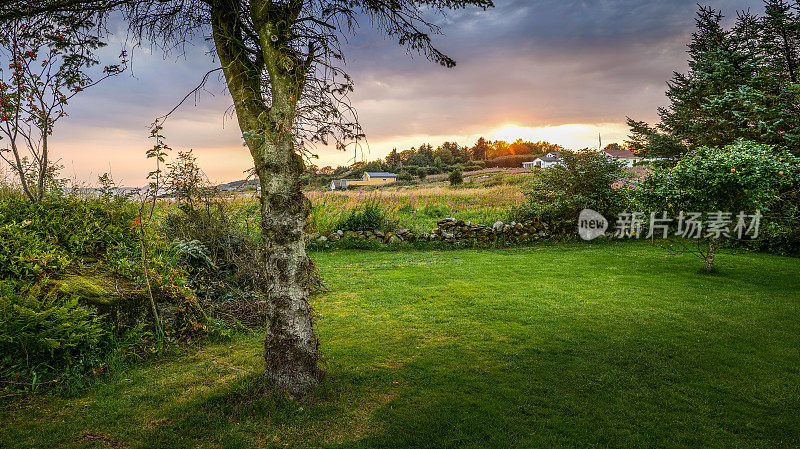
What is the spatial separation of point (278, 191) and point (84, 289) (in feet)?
9.38

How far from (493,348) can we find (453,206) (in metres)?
14.6

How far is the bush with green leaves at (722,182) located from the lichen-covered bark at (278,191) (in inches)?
344

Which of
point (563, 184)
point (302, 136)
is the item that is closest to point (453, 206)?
point (563, 184)

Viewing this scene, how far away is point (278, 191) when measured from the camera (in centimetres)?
340

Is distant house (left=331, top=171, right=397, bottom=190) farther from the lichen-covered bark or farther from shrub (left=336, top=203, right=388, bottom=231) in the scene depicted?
shrub (left=336, top=203, right=388, bottom=231)

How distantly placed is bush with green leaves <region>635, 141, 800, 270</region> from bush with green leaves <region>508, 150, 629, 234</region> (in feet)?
14.1

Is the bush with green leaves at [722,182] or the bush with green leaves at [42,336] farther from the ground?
the bush with green leaves at [722,182]

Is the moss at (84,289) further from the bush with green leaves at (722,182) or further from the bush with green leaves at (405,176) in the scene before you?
the bush with green leaves at (405,176)

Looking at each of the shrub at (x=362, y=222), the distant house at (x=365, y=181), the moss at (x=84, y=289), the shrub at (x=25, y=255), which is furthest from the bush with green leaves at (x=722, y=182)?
the shrub at (x=25, y=255)

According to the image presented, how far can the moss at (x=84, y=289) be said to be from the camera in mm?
4105

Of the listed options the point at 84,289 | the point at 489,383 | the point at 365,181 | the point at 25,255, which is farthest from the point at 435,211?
the point at 365,181

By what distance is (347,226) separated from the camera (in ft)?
46.0

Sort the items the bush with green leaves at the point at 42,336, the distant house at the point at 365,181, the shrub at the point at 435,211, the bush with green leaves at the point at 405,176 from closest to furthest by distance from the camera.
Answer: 1. the bush with green leaves at the point at 42,336
2. the distant house at the point at 365,181
3. the shrub at the point at 435,211
4. the bush with green leaves at the point at 405,176

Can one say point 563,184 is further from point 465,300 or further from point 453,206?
point 465,300
